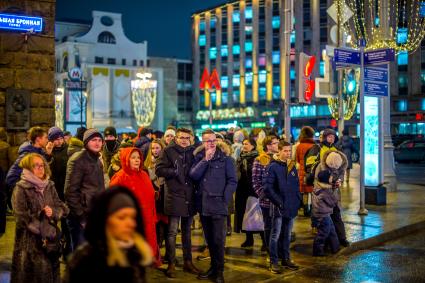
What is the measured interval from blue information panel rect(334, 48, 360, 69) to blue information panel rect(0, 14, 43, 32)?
6.19 metres

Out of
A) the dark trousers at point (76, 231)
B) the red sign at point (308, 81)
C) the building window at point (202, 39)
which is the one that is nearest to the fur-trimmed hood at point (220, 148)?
the dark trousers at point (76, 231)

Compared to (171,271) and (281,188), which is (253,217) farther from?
(171,271)

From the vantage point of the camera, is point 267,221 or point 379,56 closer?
point 267,221

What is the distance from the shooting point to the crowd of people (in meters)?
3.01

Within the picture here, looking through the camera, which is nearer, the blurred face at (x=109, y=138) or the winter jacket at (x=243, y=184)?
the winter jacket at (x=243, y=184)

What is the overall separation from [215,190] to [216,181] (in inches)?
4.6

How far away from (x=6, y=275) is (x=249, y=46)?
266 feet

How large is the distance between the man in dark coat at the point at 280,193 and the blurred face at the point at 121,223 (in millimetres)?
4727

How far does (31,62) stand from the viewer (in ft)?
36.4

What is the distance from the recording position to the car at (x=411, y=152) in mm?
34250

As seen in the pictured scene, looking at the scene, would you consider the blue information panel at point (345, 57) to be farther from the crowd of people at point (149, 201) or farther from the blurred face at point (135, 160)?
the blurred face at point (135, 160)

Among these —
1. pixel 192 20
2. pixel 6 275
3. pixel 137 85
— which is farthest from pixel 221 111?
pixel 6 275

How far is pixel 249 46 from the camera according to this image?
8588 centimetres

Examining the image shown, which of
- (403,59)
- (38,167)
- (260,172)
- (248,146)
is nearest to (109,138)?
(248,146)
